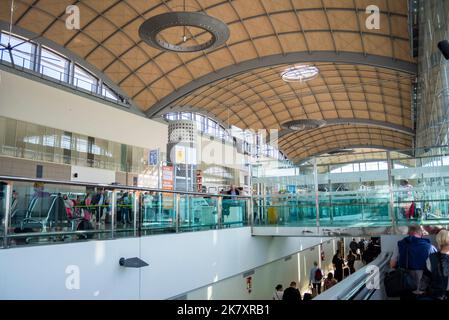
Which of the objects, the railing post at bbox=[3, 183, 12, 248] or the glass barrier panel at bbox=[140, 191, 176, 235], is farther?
the glass barrier panel at bbox=[140, 191, 176, 235]

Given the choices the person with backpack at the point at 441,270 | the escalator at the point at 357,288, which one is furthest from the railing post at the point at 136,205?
the person with backpack at the point at 441,270

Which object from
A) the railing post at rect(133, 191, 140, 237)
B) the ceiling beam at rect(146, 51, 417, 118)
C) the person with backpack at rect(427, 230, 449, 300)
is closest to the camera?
the person with backpack at rect(427, 230, 449, 300)

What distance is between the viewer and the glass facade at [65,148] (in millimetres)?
20612

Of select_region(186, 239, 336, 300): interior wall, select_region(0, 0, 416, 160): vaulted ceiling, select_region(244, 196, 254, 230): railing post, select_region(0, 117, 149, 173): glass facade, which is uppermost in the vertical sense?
select_region(0, 0, 416, 160): vaulted ceiling

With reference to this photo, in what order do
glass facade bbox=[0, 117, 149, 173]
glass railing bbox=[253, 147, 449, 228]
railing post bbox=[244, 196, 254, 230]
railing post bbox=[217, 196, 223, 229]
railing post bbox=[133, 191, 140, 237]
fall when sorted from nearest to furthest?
railing post bbox=[133, 191, 140, 237], railing post bbox=[217, 196, 223, 229], glass railing bbox=[253, 147, 449, 228], railing post bbox=[244, 196, 254, 230], glass facade bbox=[0, 117, 149, 173]

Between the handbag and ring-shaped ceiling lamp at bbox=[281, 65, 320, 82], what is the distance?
1090 inches

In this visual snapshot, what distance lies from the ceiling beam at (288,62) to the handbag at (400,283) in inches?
876

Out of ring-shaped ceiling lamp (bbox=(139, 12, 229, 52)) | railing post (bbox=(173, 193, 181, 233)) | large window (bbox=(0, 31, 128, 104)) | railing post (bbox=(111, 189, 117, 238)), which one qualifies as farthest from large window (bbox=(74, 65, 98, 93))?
railing post (bbox=(111, 189, 117, 238))

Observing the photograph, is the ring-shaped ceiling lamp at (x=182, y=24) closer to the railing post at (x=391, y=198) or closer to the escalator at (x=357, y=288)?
the railing post at (x=391, y=198)

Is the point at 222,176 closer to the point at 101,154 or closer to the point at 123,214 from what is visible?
the point at 101,154

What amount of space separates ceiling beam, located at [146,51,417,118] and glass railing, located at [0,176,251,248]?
1924cm

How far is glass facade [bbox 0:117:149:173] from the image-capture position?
20.6 meters

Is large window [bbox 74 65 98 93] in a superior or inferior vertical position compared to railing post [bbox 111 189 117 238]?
superior

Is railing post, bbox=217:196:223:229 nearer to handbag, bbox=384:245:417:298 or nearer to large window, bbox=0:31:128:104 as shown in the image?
handbag, bbox=384:245:417:298
